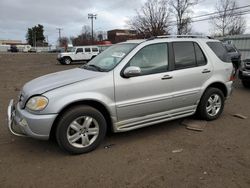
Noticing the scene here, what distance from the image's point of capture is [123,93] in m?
4.07

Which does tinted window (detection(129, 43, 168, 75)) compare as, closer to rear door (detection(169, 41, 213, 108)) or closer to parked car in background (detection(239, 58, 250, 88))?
rear door (detection(169, 41, 213, 108))

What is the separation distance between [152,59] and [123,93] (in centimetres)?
88

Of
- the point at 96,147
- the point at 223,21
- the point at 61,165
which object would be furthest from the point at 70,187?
the point at 223,21

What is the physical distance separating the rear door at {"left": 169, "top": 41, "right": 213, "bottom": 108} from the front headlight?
227 cm

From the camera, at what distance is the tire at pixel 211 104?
17.0 ft

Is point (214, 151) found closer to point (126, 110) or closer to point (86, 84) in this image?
point (126, 110)

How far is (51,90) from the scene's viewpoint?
3.70 meters

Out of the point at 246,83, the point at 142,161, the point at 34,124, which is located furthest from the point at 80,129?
the point at 246,83

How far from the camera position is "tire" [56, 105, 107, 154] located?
372cm

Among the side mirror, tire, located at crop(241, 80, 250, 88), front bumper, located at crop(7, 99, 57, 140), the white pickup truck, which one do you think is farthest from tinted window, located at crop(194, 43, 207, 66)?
the white pickup truck

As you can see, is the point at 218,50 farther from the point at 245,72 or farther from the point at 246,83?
the point at 246,83

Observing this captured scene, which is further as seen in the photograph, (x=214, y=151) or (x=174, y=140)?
(x=174, y=140)

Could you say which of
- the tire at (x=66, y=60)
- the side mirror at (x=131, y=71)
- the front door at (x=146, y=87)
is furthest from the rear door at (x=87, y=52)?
the side mirror at (x=131, y=71)

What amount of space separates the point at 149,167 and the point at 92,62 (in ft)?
8.04
